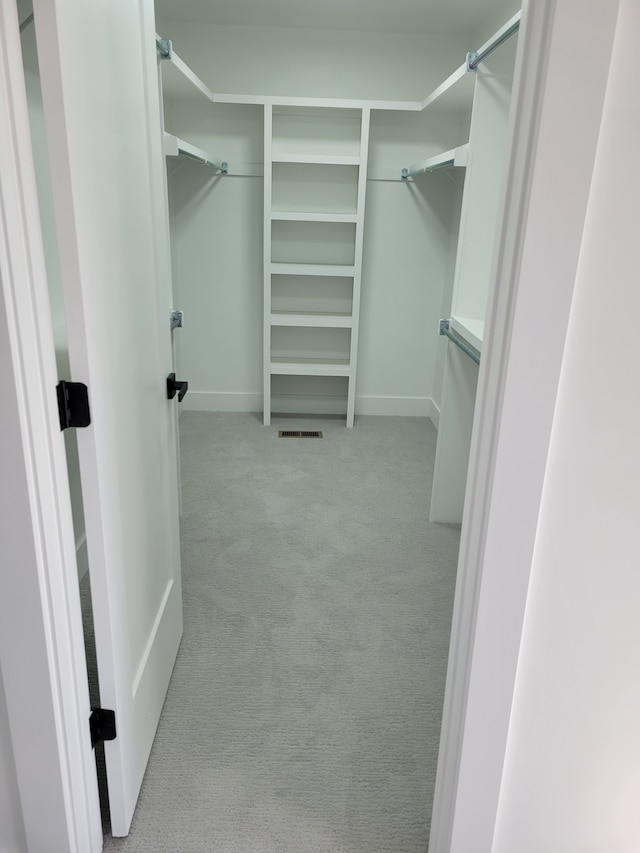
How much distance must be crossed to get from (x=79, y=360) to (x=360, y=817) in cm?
129

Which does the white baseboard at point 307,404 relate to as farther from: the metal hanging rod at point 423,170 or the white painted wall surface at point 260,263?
the metal hanging rod at point 423,170

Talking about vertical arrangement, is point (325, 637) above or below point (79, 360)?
below

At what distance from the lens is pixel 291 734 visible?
183cm

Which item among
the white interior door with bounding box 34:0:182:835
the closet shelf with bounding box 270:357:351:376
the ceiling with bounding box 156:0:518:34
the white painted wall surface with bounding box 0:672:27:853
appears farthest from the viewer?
the closet shelf with bounding box 270:357:351:376

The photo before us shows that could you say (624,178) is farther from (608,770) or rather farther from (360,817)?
(360,817)

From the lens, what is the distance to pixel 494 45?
2.13 meters

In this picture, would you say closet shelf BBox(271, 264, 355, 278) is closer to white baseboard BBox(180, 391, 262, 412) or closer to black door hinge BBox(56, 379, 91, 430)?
white baseboard BBox(180, 391, 262, 412)

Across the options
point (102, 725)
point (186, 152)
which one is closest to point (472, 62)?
point (186, 152)

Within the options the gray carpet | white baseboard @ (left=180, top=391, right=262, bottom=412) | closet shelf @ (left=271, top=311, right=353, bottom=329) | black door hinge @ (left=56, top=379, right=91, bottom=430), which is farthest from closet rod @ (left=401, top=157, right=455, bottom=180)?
black door hinge @ (left=56, top=379, right=91, bottom=430)

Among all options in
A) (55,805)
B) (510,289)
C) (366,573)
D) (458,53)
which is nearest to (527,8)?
(510,289)

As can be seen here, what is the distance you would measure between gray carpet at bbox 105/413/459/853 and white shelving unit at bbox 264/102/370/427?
3.24ft

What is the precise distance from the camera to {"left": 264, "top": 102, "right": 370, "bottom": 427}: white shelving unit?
388cm

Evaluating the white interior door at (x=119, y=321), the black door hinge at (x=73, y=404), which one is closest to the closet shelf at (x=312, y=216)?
the white interior door at (x=119, y=321)

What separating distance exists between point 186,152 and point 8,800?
8.60 feet
